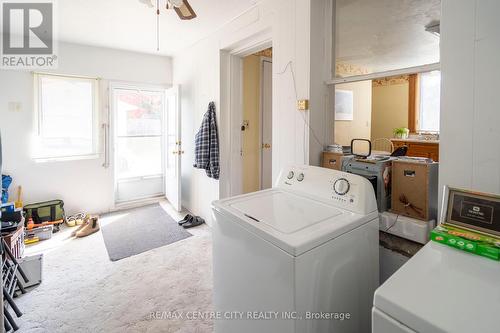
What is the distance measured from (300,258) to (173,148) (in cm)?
348

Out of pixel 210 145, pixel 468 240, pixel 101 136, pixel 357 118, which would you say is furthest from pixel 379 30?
pixel 101 136

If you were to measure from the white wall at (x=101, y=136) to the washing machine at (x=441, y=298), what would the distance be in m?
4.28

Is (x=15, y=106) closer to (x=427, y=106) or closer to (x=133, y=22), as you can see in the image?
(x=133, y=22)

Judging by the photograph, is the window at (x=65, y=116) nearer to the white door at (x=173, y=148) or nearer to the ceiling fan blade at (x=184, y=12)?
the white door at (x=173, y=148)

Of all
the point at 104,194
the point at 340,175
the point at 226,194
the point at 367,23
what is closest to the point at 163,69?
the point at 104,194

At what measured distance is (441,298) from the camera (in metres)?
0.66

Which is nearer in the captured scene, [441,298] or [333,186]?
[441,298]

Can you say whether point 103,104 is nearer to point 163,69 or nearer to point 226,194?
point 163,69

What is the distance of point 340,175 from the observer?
133 centimetres

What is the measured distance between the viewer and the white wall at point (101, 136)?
3.31 m

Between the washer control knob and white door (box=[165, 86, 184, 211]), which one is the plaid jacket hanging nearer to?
white door (box=[165, 86, 184, 211])

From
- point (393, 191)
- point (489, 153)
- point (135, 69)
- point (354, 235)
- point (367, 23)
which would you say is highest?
point (135, 69)

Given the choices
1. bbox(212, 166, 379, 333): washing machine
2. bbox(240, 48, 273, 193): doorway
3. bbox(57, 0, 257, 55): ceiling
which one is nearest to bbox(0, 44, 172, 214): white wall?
bbox(57, 0, 257, 55): ceiling

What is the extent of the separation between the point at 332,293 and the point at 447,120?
91 centimetres
